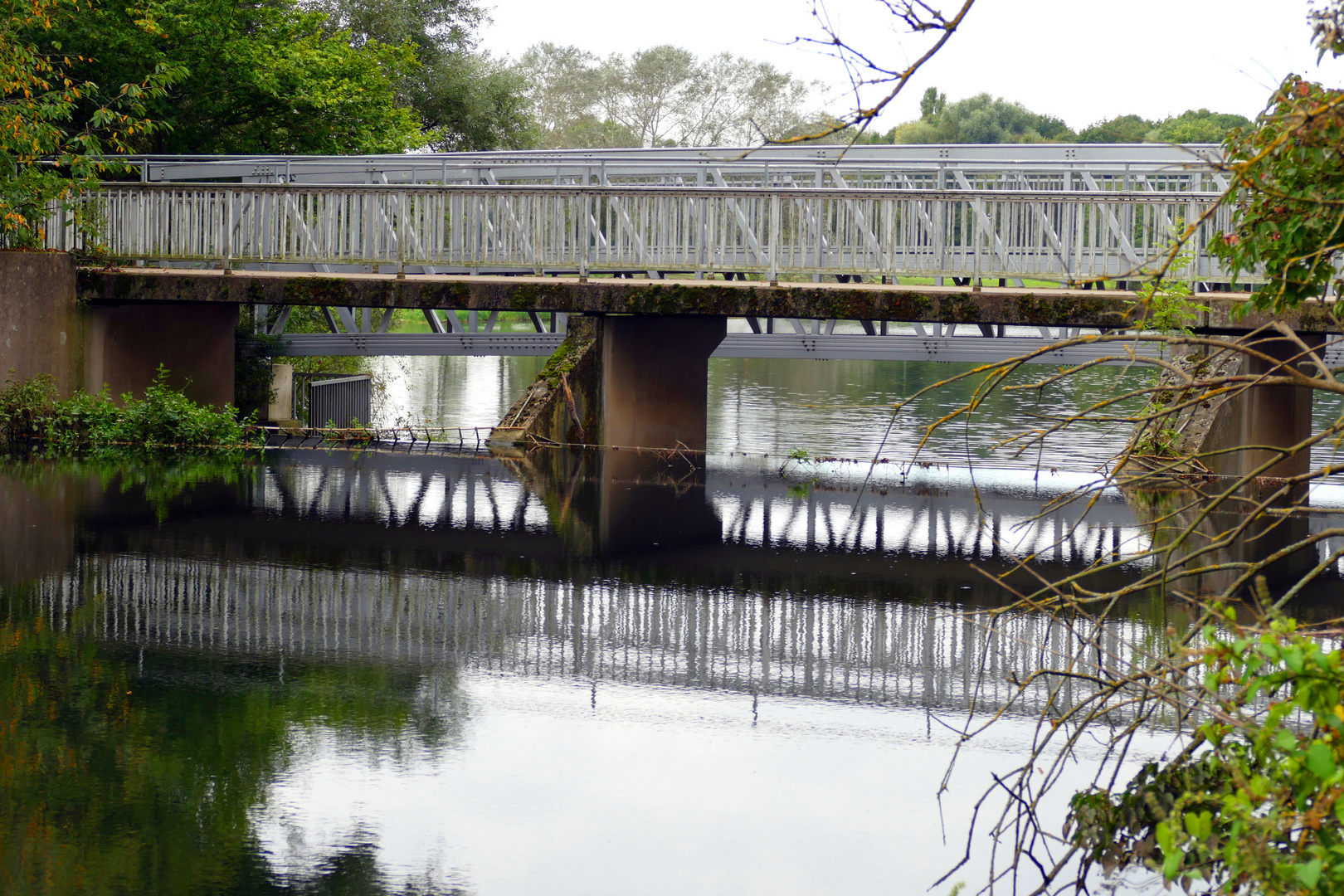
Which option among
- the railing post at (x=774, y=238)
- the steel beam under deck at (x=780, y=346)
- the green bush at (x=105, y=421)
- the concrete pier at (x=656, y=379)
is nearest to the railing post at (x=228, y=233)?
the green bush at (x=105, y=421)

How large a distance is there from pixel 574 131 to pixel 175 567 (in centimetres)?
5801

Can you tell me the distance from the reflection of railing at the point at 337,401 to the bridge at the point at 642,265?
7.56 metres

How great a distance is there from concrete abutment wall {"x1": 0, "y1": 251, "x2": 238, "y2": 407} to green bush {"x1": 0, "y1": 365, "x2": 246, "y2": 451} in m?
0.33

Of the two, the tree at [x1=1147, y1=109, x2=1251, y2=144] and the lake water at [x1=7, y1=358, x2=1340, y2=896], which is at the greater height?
the tree at [x1=1147, y1=109, x2=1251, y2=144]

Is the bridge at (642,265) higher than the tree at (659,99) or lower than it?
lower

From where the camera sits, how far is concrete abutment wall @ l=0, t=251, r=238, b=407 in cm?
1642

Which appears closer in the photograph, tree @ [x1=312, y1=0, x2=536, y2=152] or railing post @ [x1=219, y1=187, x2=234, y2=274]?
railing post @ [x1=219, y1=187, x2=234, y2=274]

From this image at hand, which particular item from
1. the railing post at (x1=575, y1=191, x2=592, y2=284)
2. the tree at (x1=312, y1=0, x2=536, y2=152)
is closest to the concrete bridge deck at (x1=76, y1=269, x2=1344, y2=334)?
the railing post at (x1=575, y1=191, x2=592, y2=284)

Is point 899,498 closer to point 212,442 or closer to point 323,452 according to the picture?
point 323,452

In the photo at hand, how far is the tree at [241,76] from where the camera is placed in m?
23.0

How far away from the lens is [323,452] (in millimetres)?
16453

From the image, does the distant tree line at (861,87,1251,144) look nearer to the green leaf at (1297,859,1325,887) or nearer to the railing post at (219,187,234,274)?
the railing post at (219,187,234,274)

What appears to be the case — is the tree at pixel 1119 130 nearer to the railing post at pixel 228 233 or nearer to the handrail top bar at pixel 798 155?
the handrail top bar at pixel 798 155

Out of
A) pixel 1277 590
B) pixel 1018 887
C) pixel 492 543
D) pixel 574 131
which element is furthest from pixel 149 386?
pixel 574 131
